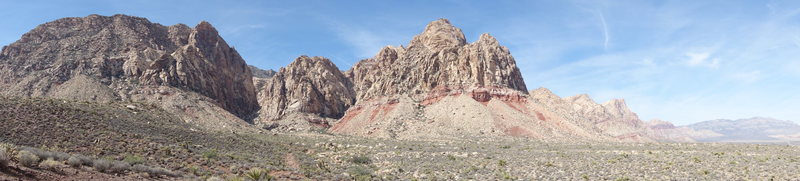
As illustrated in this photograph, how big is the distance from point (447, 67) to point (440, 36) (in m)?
15.3

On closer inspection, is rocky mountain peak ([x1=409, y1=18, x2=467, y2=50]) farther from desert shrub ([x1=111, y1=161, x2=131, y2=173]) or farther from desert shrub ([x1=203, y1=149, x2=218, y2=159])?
desert shrub ([x1=111, y1=161, x2=131, y2=173])

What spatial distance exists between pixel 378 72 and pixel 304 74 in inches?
721

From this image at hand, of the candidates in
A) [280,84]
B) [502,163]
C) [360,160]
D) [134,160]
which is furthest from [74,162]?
[280,84]

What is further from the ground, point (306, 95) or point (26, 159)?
point (306, 95)

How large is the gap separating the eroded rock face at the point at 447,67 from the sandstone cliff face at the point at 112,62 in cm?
3315

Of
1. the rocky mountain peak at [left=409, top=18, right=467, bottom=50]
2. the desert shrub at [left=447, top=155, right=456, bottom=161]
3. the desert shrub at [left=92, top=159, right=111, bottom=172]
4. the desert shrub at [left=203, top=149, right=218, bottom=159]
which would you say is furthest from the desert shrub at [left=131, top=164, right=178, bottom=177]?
the rocky mountain peak at [left=409, top=18, right=467, bottom=50]

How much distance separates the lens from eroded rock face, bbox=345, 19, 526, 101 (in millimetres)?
81625

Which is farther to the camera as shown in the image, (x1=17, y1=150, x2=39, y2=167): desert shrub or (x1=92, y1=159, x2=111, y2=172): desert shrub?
(x1=92, y1=159, x2=111, y2=172): desert shrub

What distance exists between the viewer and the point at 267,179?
23.7 meters

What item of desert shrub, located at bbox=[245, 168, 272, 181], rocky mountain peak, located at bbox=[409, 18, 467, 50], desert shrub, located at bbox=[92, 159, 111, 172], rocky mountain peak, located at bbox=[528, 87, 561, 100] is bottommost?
desert shrub, located at bbox=[245, 168, 272, 181]

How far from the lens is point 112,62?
268 feet

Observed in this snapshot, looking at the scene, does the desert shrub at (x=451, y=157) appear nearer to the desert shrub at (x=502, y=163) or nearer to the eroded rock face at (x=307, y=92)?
the desert shrub at (x=502, y=163)

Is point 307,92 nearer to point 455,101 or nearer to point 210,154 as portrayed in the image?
point 455,101

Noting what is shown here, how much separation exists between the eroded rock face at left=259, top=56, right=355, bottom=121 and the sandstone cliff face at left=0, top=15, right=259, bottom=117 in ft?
24.0
